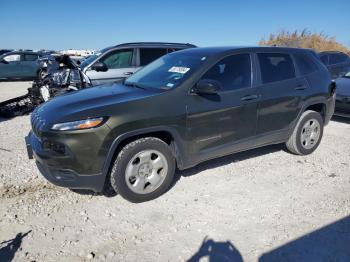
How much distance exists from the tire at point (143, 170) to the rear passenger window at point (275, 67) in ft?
6.13

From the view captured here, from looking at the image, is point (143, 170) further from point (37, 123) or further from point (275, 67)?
point (275, 67)

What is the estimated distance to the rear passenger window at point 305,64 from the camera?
5.09 metres

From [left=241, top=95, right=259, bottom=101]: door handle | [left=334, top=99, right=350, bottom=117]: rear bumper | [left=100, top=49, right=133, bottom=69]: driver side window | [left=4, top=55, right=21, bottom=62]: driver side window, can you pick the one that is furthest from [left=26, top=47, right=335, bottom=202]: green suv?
[left=4, top=55, right=21, bottom=62]: driver side window

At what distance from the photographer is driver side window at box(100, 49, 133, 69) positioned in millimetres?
8352

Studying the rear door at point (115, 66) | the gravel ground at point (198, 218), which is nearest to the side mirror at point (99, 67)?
the rear door at point (115, 66)

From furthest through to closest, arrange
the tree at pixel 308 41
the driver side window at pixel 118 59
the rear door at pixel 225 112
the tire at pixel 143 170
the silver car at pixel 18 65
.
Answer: the tree at pixel 308 41 → the silver car at pixel 18 65 → the driver side window at pixel 118 59 → the rear door at pixel 225 112 → the tire at pixel 143 170

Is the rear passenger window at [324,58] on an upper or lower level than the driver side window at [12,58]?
upper

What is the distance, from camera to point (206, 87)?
3797mm

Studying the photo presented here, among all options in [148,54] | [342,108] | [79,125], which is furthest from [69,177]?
[342,108]

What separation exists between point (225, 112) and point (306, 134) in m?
1.93

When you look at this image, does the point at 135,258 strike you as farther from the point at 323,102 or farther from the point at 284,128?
the point at 323,102

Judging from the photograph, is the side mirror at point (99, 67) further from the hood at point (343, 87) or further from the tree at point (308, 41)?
the tree at point (308, 41)

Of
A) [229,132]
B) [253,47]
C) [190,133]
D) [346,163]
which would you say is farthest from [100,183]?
[346,163]

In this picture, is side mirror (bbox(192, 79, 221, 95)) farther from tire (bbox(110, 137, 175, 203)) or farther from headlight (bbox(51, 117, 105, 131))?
headlight (bbox(51, 117, 105, 131))
